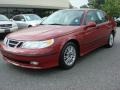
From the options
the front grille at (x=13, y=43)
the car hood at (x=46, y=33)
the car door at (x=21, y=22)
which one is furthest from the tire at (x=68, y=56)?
the car door at (x=21, y=22)

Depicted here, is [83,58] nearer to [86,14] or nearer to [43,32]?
[86,14]

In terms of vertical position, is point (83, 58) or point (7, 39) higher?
point (7, 39)

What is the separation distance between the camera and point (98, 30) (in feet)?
23.0

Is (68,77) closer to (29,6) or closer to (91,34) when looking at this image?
(91,34)

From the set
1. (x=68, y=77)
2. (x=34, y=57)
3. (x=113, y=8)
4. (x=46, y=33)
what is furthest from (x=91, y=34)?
(x=113, y=8)

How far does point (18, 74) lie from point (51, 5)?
Result: 30.4 metres

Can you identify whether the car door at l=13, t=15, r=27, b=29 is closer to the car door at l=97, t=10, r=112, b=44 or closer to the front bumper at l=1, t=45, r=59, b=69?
the car door at l=97, t=10, r=112, b=44

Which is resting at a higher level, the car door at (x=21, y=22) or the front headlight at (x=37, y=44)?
the front headlight at (x=37, y=44)

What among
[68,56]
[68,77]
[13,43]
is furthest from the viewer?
[68,56]

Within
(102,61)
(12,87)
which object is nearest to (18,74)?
(12,87)

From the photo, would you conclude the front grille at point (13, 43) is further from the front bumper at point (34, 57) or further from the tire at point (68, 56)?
the tire at point (68, 56)

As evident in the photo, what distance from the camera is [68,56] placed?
18.7 ft

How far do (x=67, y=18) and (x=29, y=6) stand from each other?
2570 centimetres

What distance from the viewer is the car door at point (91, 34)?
6281mm
